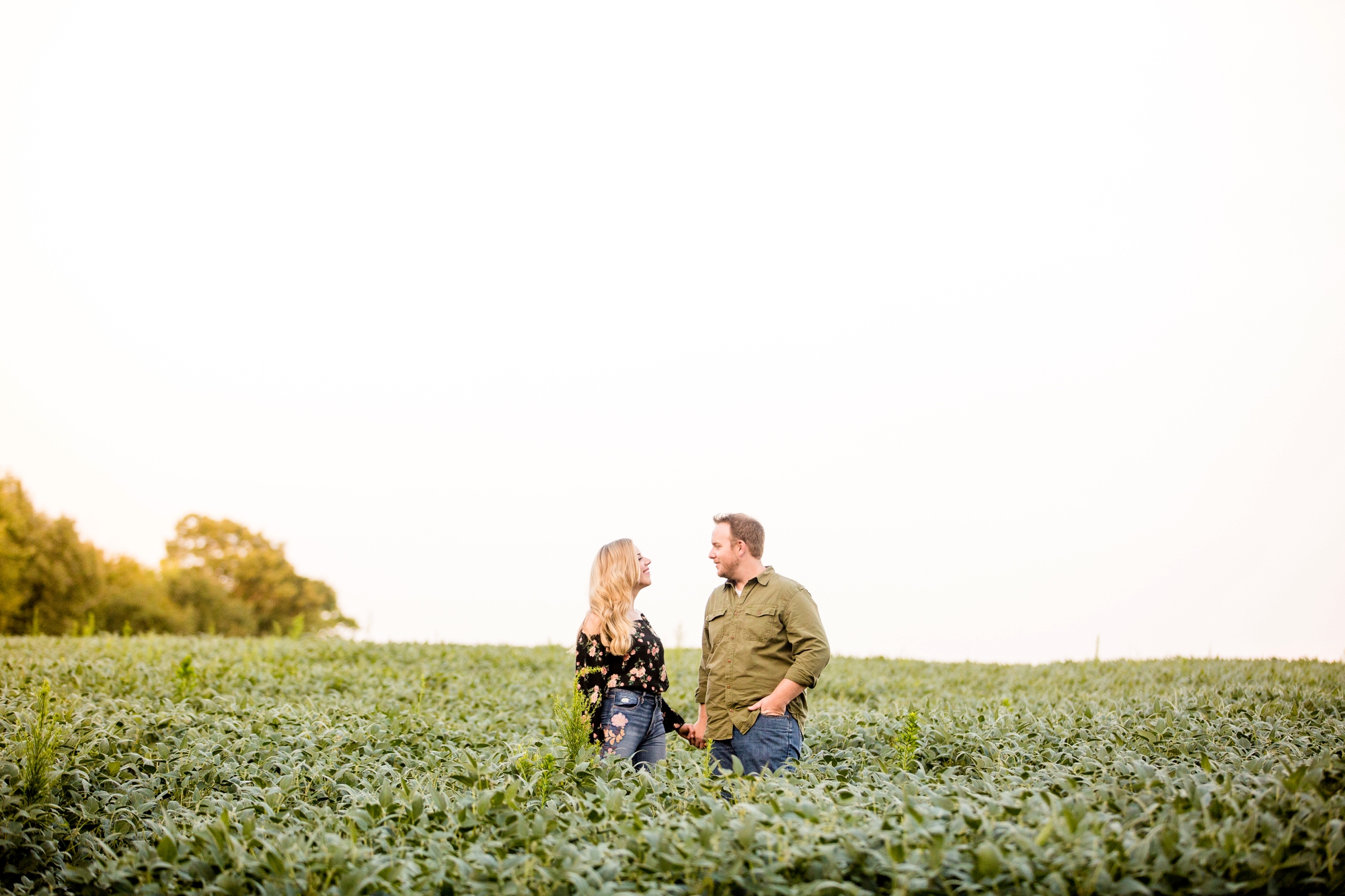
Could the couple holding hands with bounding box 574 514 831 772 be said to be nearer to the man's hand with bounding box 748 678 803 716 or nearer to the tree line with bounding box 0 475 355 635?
the man's hand with bounding box 748 678 803 716

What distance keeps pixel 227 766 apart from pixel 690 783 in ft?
11.5

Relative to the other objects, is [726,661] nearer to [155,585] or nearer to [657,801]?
[657,801]

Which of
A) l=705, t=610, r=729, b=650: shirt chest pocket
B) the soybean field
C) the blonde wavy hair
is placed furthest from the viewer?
l=705, t=610, r=729, b=650: shirt chest pocket

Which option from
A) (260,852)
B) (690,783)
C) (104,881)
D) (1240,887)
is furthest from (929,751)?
(104,881)

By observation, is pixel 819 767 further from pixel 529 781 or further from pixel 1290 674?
pixel 1290 674

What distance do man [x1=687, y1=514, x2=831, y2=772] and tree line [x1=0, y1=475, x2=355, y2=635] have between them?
1518cm

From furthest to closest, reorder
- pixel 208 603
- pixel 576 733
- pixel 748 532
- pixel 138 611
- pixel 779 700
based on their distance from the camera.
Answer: pixel 208 603, pixel 138 611, pixel 748 532, pixel 779 700, pixel 576 733

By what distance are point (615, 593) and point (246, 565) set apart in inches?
1876

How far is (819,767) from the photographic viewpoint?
6.50 metres

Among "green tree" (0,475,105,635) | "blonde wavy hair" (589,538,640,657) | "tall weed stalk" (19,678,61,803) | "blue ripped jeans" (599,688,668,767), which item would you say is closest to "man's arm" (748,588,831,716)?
"blue ripped jeans" (599,688,668,767)

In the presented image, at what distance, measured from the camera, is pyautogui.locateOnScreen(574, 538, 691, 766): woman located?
615 centimetres

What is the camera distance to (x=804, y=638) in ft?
19.9

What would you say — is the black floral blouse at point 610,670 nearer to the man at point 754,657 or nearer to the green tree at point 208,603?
the man at point 754,657

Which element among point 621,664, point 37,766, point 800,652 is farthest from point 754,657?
point 37,766
